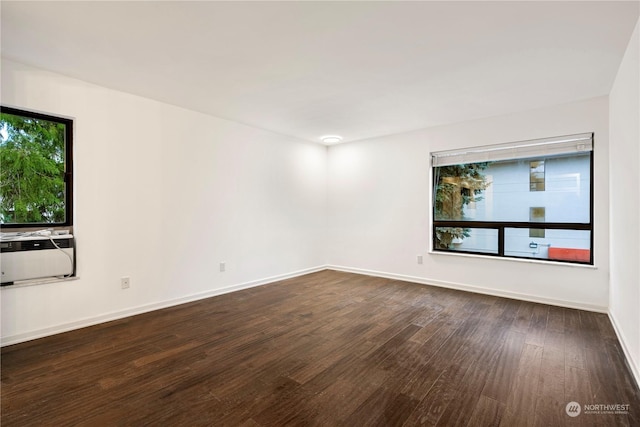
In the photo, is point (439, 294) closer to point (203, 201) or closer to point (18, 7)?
point (203, 201)

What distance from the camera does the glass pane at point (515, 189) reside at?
3.68 m

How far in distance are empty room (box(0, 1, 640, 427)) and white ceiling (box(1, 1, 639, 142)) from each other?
0.02 m

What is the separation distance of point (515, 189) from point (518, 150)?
1.72 ft

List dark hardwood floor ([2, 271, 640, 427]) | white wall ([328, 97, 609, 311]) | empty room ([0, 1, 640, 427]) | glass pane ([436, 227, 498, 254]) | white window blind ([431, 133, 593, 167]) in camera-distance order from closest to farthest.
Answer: dark hardwood floor ([2, 271, 640, 427]) → empty room ([0, 1, 640, 427]) → white wall ([328, 97, 609, 311]) → white window blind ([431, 133, 593, 167]) → glass pane ([436, 227, 498, 254])

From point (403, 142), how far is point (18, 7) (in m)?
4.45

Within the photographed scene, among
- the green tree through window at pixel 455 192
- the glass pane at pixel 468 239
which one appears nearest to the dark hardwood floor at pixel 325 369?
the glass pane at pixel 468 239

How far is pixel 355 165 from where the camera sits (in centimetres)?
552

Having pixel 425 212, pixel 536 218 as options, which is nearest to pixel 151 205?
pixel 425 212

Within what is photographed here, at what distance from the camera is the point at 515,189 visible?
13.4 ft

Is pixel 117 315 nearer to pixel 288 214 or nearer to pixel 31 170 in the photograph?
pixel 31 170

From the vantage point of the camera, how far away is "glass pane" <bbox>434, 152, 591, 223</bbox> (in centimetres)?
368

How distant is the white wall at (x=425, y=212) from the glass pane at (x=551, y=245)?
18 centimetres

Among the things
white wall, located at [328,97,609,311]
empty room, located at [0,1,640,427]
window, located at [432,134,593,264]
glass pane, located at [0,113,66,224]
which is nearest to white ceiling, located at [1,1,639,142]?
empty room, located at [0,1,640,427]

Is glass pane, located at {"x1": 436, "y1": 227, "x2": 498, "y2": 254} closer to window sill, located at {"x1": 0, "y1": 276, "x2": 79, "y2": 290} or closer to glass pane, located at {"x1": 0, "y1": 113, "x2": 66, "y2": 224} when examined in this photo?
window sill, located at {"x1": 0, "y1": 276, "x2": 79, "y2": 290}
